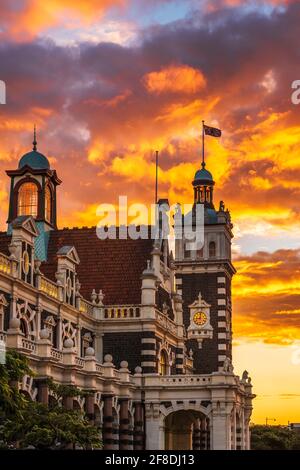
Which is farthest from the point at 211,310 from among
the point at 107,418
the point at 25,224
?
the point at 25,224

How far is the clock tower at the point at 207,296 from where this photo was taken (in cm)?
8769

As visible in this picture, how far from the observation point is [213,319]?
88062 mm

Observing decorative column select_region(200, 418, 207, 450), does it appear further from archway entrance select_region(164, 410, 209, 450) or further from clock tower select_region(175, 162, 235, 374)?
clock tower select_region(175, 162, 235, 374)

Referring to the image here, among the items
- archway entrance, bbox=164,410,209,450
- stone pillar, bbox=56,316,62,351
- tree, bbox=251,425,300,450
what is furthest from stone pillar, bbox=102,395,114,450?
tree, bbox=251,425,300,450

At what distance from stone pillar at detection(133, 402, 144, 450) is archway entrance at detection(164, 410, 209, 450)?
7272 millimetres

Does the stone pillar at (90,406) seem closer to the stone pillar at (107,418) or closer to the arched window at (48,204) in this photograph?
the stone pillar at (107,418)

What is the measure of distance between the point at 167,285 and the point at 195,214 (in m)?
18.3

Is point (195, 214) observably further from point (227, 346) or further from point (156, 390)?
point (156, 390)

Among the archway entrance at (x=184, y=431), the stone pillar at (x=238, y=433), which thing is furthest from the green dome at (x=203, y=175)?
the stone pillar at (x=238, y=433)

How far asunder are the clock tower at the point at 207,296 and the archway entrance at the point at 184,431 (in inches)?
428

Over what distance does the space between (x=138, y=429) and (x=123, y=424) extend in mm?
3890

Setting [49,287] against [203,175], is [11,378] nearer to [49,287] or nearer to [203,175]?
[49,287]

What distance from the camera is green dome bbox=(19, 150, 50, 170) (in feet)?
238

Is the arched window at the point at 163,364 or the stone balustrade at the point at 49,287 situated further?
the arched window at the point at 163,364
